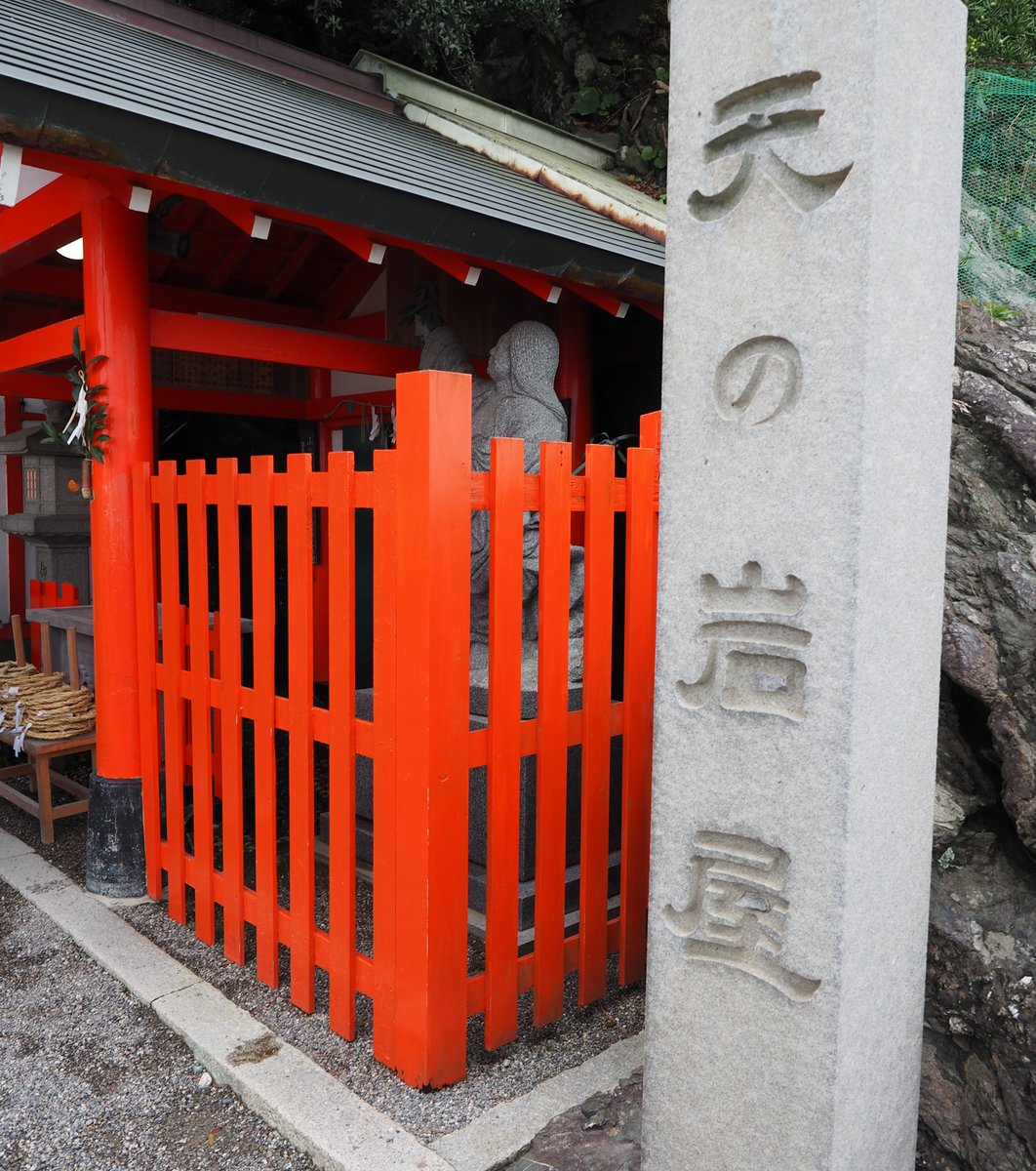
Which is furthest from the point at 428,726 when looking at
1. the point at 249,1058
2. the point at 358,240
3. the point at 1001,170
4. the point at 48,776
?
the point at 1001,170

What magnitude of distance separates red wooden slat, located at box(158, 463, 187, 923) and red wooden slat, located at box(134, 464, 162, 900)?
12 centimetres

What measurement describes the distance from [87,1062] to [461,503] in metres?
2.19

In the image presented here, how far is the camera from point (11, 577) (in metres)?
7.89

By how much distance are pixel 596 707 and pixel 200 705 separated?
5.27 feet

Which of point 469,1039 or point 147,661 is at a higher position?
point 147,661

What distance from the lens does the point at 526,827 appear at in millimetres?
3693

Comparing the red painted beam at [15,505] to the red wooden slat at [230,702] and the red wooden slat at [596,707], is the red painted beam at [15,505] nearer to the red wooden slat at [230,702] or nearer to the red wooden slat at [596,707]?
the red wooden slat at [230,702]

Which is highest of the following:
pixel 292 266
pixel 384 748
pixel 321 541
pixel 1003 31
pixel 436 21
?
pixel 436 21

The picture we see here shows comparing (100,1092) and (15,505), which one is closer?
(100,1092)

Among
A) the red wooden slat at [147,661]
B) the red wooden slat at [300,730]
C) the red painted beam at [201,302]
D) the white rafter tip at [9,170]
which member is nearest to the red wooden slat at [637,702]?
the red wooden slat at [300,730]

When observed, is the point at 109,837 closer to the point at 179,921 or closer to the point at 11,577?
the point at 179,921

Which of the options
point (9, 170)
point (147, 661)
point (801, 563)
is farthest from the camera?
point (147, 661)

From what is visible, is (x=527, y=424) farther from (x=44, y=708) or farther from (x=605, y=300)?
(x=44, y=708)

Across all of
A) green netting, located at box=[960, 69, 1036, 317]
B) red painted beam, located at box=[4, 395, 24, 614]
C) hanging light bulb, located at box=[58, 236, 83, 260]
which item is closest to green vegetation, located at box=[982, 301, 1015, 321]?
green netting, located at box=[960, 69, 1036, 317]
